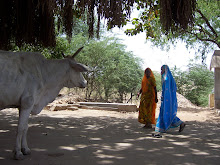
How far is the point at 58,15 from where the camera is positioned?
20.9 ft

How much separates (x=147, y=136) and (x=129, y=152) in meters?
1.68

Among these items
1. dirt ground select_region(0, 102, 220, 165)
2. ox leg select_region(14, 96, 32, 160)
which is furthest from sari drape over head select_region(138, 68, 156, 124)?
ox leg select_region(14, 96, 32, 160)

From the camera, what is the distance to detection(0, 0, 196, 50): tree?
4.86 metres

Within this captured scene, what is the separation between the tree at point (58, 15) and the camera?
4855mm

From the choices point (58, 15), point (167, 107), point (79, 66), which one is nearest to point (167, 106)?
point (167, 107)

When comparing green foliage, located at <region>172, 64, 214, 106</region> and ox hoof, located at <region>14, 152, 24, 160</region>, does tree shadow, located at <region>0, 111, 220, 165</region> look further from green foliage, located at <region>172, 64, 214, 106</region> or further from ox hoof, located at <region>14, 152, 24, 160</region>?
green foliage, located at <region>172, 64, 214, 106</region>

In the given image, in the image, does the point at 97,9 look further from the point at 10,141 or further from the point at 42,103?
the point at 10,141

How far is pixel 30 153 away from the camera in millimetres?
3947

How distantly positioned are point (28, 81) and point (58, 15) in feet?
10.3

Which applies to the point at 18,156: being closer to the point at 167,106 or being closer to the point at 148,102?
Answer: the point at 167,106

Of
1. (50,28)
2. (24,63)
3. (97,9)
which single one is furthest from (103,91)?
(24,63)

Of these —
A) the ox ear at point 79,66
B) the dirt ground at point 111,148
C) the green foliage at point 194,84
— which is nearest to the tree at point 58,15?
the ox ear at point 79,66

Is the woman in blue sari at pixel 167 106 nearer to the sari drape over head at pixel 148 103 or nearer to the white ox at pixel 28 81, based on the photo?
the sari drape over head at pixel 148 103

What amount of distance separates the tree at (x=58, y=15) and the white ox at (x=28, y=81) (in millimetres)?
1122
